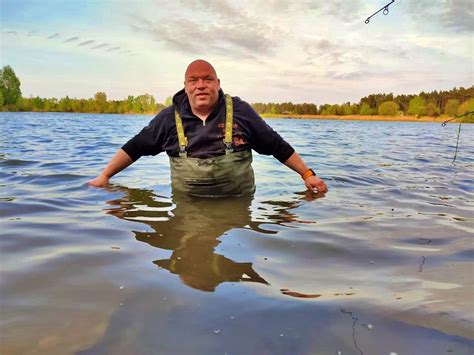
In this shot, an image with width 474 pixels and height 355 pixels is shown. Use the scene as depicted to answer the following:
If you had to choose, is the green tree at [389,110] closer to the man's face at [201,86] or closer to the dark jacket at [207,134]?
the dark jacket at [207,134]

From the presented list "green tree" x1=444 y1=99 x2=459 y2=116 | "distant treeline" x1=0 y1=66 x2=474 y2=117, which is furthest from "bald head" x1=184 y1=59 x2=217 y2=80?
"distant treeline" x1=0 y1=66 x2=474 y2=117

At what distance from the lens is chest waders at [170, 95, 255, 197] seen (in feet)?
17.8

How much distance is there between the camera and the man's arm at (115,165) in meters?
6.06

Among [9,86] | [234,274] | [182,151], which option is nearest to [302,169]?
[182,151]

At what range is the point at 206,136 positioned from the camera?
17.7ft

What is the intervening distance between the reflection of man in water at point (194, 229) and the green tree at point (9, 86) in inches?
4904

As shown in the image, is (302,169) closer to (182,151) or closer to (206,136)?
(206,136)

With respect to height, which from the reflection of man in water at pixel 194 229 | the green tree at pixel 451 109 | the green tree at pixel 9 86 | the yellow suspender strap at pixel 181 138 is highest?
the green tree at pixel 9 86

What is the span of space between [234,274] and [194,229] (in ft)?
4.18

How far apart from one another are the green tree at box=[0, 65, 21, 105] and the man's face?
408 feet

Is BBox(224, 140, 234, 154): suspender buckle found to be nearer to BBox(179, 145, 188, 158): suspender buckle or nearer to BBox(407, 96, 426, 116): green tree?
BBox(179, 145, 188, 158): suspender buckle

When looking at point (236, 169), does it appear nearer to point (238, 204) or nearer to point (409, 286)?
point (238, 204)

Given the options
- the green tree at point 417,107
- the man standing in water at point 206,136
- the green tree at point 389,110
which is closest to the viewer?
the man standing in water at point 206,136

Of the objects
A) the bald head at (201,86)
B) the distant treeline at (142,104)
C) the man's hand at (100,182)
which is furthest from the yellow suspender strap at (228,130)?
the distant treeline at (142,104)
